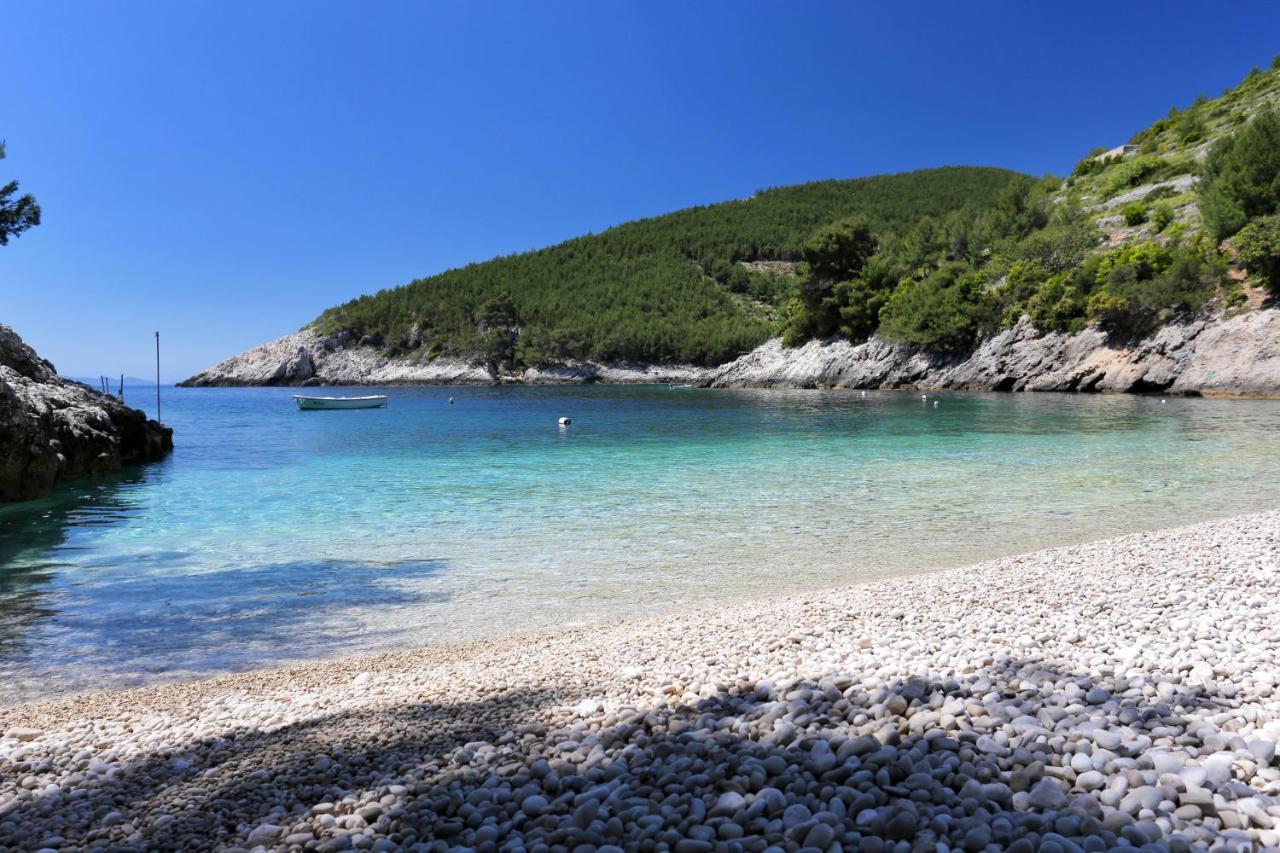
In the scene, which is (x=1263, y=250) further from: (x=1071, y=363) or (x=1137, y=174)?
(x=1137, y=174)

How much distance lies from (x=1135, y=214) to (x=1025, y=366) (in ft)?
58.3

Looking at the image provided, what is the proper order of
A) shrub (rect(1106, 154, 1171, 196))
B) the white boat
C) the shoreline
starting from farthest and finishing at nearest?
shrub (rect(1106, 154, 1171, 196)) < the white boat < the shoreline

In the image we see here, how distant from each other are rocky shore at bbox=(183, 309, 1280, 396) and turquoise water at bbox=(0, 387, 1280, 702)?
21.4 metres

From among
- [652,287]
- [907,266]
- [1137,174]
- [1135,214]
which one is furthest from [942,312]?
[652,287]

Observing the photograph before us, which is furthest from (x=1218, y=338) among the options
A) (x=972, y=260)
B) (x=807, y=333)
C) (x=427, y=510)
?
(x=427, y=510)

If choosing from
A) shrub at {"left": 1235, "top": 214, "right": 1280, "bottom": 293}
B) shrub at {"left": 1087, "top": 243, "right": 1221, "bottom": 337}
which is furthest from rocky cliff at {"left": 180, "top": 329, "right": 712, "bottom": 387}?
shrub at {"left": 1235, "top": 214, "right": 1280, "bottom": 293}

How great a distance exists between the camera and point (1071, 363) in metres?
54.1

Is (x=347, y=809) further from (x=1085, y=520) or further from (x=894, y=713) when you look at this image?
(x=1085, y=520)

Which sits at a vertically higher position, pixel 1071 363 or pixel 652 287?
pixel 652 287

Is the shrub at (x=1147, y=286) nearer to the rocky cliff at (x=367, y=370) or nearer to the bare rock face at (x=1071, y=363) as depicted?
the bare rock face at (x=1071, y=363)

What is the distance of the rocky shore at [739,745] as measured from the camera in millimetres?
2910

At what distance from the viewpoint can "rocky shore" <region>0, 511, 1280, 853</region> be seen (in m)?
2.91

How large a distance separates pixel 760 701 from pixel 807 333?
80532 millimetres

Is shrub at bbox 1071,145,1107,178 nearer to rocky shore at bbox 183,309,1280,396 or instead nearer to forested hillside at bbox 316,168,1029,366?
forested hillside at bbox 316,168,1029,366
